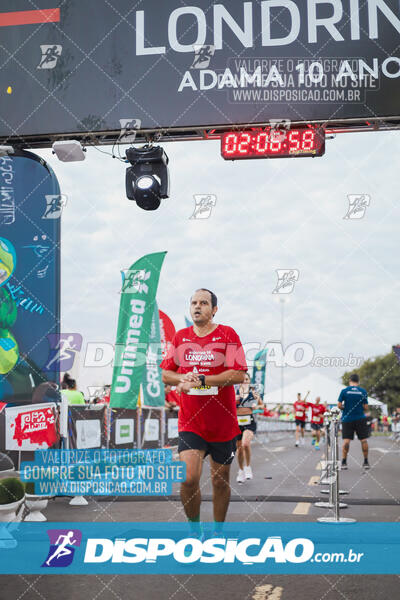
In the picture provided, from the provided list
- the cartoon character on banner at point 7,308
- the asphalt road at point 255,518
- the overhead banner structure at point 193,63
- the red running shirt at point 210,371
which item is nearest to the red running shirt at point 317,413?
the asphalt road at point 255,518

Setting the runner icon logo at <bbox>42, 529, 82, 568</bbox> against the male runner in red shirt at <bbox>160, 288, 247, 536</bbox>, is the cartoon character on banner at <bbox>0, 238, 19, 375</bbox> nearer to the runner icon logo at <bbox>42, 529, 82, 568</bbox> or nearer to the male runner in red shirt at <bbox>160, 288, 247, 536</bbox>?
the runner icon logo at <bbox>42, 529, 82, 568</bbox>

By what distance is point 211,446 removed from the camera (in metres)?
5.71

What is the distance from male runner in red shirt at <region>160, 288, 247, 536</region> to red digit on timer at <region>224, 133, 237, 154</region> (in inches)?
157

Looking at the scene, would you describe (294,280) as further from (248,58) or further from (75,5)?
(75,5)

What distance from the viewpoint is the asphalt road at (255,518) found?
443 cm

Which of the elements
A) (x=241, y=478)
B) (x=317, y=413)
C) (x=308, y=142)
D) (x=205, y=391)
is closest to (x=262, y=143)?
(x=308, y=142)

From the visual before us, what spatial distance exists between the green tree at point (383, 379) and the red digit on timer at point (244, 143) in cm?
7533

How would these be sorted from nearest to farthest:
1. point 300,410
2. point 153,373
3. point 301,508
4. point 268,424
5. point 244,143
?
point 301,508
point 244,143
point 153,373
point 300,410
point 268,424

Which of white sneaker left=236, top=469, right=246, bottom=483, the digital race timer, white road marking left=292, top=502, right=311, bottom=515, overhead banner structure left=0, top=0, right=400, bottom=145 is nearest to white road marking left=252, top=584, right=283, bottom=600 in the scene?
white road marking left=292, top=502, right=311, bottom=515

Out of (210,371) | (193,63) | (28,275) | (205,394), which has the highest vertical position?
(193,63)

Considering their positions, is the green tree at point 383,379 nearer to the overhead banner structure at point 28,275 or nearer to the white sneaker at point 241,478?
the white sneaker at point 241,478

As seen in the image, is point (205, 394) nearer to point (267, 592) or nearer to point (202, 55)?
point (267, 592)

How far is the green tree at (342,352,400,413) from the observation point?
83812 mm

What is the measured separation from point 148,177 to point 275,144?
179 centimetres
